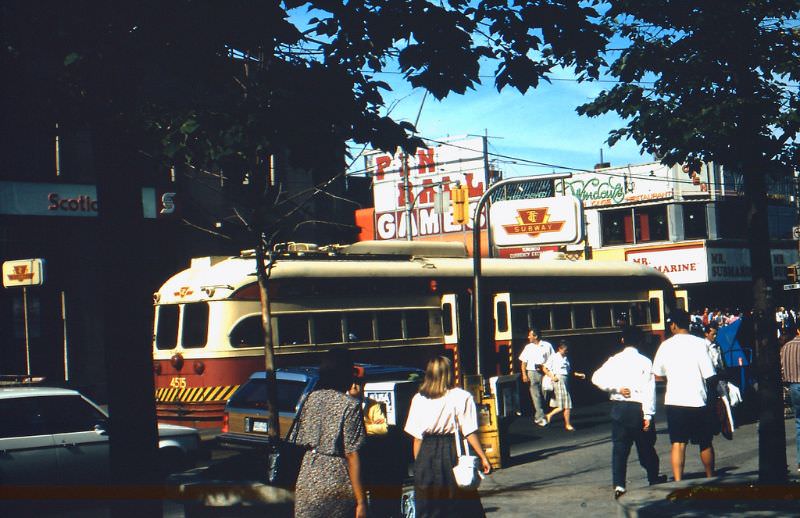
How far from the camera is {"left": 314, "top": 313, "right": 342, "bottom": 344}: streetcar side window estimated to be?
65.8 feet

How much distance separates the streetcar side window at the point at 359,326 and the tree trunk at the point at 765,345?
11.5m

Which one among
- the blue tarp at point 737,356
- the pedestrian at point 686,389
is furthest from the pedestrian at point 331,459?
the blue tarp at point 737,356

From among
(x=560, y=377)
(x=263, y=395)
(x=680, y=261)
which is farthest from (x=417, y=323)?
(x=680, y=261)

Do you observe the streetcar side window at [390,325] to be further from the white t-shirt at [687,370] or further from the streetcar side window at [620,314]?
the white t-shirt at [687,370]

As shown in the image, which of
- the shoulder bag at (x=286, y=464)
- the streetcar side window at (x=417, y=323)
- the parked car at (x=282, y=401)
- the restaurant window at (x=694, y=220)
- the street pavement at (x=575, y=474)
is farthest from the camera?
the restaurant window at (x=694, y=220)

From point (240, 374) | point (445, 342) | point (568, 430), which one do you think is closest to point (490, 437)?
point (568, 430)

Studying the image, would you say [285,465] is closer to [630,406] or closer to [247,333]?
[630,406]

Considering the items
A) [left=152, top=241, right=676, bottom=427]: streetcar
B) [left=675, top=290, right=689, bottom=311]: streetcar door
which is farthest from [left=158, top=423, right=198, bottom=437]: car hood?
[left=675, top=290, right=689, bottom=311]: streetcar door

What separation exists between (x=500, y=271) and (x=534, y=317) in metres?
1.35

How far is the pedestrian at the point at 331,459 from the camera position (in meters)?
6.39

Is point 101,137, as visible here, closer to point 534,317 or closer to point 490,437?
point 490,437

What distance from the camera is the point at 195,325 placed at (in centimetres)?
1978

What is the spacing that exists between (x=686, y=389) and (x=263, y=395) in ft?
19.3

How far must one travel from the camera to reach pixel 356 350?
67.4 feet
